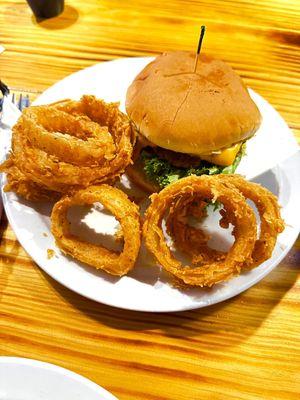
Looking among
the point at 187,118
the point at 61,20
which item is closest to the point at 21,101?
the point at 61,20

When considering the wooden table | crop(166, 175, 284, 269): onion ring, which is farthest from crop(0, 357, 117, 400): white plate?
crop(166, 175, 284, 269): onion ring

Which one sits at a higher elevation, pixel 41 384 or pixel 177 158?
pixel 177 158

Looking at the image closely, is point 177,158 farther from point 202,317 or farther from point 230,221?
point 202,317

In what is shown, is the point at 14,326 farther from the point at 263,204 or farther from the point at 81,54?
the point at 81,54

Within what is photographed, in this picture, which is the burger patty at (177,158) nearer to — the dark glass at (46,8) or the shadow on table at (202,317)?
the shadow on table at (202,317)

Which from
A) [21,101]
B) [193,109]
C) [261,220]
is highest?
[193,109]

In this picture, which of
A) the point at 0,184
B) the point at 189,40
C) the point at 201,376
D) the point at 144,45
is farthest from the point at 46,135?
the point at 189,40

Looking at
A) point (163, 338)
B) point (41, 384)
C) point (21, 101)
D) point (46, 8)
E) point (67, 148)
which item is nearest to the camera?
point (41, 384)
